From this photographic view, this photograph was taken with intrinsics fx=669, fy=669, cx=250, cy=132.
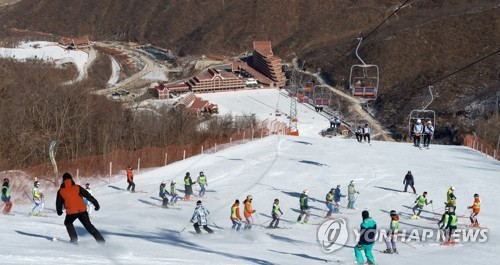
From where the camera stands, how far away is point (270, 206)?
1980 centimetres

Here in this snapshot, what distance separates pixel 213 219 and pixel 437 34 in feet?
271

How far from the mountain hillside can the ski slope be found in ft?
115

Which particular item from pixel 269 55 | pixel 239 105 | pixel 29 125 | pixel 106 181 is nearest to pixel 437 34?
pixel 269 55

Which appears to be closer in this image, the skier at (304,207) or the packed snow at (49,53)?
the skier at (304,207)

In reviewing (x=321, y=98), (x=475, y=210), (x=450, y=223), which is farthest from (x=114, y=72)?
(x=450, y=223)

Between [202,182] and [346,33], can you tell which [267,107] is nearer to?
[346,33]

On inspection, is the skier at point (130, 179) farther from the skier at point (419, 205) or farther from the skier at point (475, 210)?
the skier at point (475, 210)

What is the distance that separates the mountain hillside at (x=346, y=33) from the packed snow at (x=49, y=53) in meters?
22.4

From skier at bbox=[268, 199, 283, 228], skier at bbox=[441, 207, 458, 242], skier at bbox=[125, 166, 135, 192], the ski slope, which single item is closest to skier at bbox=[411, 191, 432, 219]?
the ski slope

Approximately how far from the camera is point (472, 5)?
4063 inches

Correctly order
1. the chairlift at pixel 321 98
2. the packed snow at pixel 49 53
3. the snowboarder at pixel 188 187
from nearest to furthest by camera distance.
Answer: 1. the snowboarder at pixel 188 187
2. the chairlift at pixel 321 98
3. the packed snow at pixel 49 53

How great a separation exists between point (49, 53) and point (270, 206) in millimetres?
88743

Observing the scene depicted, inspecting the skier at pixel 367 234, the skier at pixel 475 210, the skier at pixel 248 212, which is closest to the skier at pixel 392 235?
the skier at pixel 367 234

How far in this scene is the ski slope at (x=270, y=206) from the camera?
11.2 m
